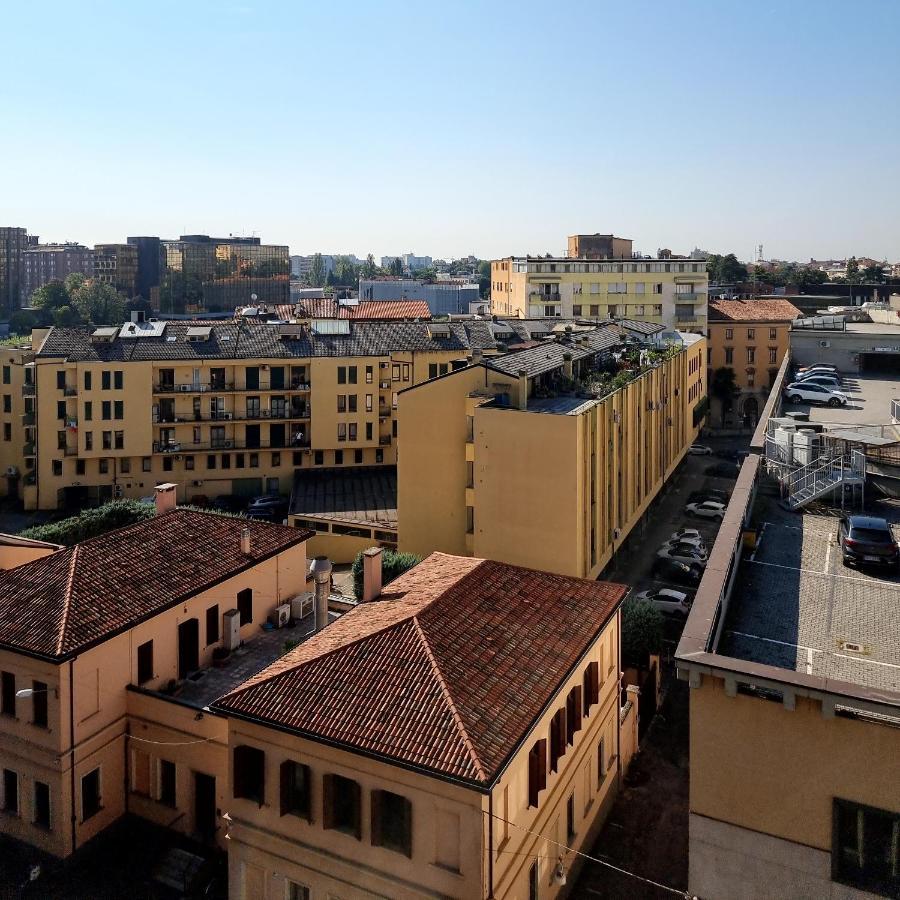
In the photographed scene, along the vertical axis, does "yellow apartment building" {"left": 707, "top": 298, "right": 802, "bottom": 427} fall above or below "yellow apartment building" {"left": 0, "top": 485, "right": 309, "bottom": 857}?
above

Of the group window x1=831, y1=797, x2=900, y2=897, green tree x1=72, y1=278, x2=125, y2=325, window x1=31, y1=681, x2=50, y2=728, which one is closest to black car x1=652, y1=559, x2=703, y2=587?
window x1=831, y1=797, x2=900, y2=897

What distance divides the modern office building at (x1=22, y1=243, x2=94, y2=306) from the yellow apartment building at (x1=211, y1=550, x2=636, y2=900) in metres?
169

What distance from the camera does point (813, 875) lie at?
1312cm

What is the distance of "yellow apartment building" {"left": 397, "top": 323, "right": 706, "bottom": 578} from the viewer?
3347cm

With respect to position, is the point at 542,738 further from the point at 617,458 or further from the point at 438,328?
the point at 438,328

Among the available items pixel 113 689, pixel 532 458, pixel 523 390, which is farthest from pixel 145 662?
pixel 523 390

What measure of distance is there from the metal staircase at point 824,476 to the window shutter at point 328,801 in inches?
557

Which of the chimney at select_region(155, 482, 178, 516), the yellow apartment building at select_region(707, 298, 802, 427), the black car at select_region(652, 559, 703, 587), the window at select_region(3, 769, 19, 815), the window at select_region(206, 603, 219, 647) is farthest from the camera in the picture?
the yellow apartment building at select_region(707, 298, 802, 427)

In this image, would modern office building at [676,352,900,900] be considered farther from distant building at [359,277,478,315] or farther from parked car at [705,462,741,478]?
distant building at [359,277,478,315]

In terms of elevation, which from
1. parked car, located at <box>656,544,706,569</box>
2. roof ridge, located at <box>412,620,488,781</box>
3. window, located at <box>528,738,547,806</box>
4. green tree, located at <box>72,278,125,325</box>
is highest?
green tree, located at <box>72,278,125,325</box>

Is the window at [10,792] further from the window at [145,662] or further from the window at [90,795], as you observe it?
the window at [145,662]

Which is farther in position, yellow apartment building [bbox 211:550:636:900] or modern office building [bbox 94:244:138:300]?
modern office building [bbox 94:244:138:300]

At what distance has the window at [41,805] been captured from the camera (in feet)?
72.1

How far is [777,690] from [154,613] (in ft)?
56.1
